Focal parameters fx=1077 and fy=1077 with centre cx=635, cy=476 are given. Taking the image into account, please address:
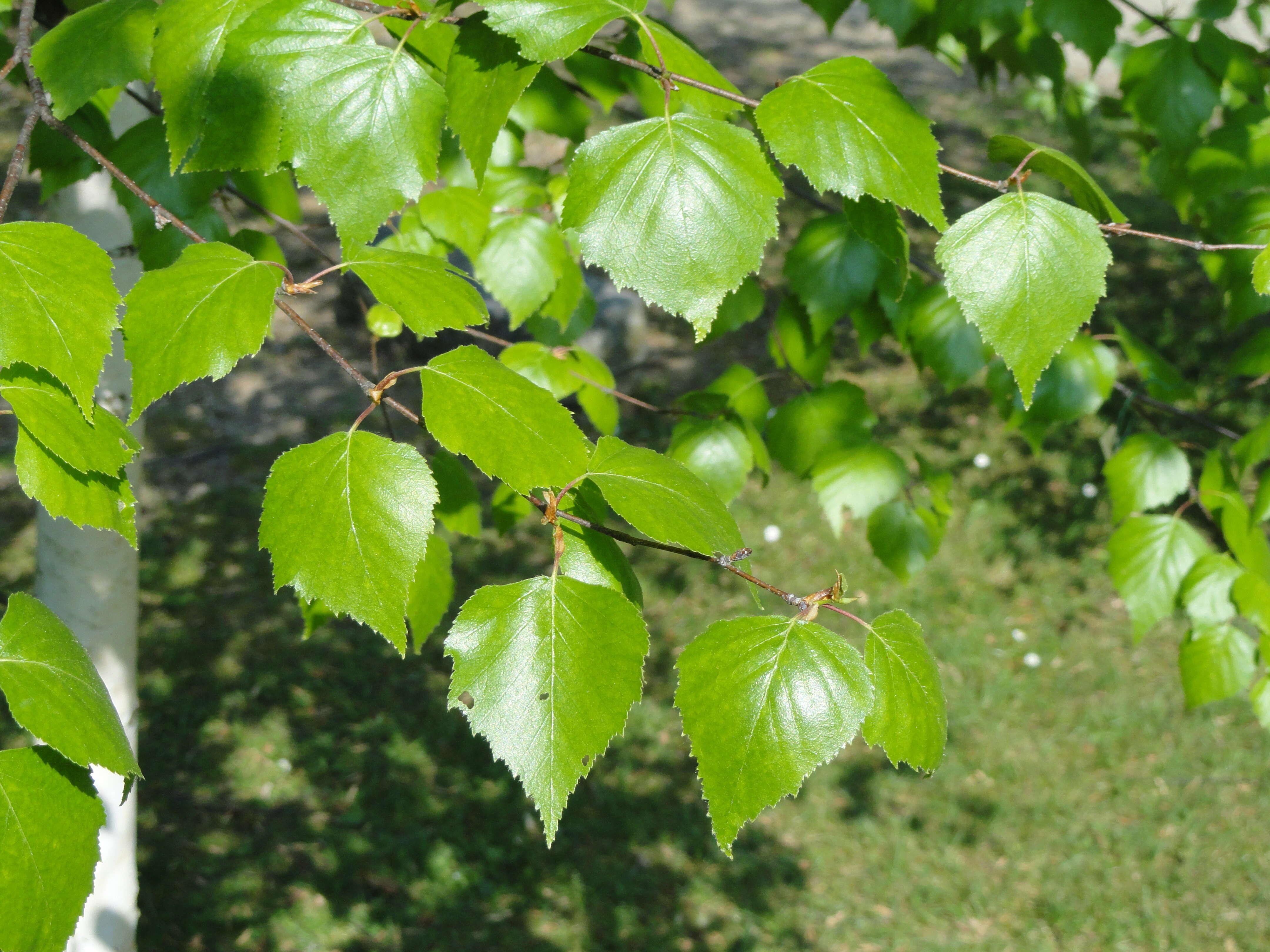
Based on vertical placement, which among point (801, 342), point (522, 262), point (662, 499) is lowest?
point (801, 342)

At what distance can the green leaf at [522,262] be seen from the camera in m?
1.85

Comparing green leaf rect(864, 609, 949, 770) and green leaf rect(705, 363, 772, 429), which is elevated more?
green leaf rect(864, 609, 949, 770)

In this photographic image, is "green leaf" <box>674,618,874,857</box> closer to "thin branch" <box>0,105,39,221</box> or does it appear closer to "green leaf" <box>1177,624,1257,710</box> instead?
"thin branch" <box>0,105,39,221</box>

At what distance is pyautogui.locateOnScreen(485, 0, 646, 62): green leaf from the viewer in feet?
3.51

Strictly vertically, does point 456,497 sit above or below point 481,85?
below

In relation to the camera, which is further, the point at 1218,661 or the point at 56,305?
the point at 1218,661

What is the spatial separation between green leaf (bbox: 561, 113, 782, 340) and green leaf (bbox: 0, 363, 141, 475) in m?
0.50

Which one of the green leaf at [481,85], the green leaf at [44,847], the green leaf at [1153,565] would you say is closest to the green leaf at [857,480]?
the green leaf at [1153,565]

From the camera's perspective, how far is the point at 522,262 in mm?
1873

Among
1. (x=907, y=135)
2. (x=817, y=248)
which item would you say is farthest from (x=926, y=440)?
(x=907, y=135)

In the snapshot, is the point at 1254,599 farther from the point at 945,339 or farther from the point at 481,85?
the point at 481,85

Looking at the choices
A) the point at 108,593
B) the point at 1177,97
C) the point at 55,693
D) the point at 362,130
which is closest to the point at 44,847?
the point at 55,693

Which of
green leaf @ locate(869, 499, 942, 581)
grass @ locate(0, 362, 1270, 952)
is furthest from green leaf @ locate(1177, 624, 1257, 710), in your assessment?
grass @ locate(0, 362, 1270, 952)

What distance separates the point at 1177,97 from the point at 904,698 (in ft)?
5.94
